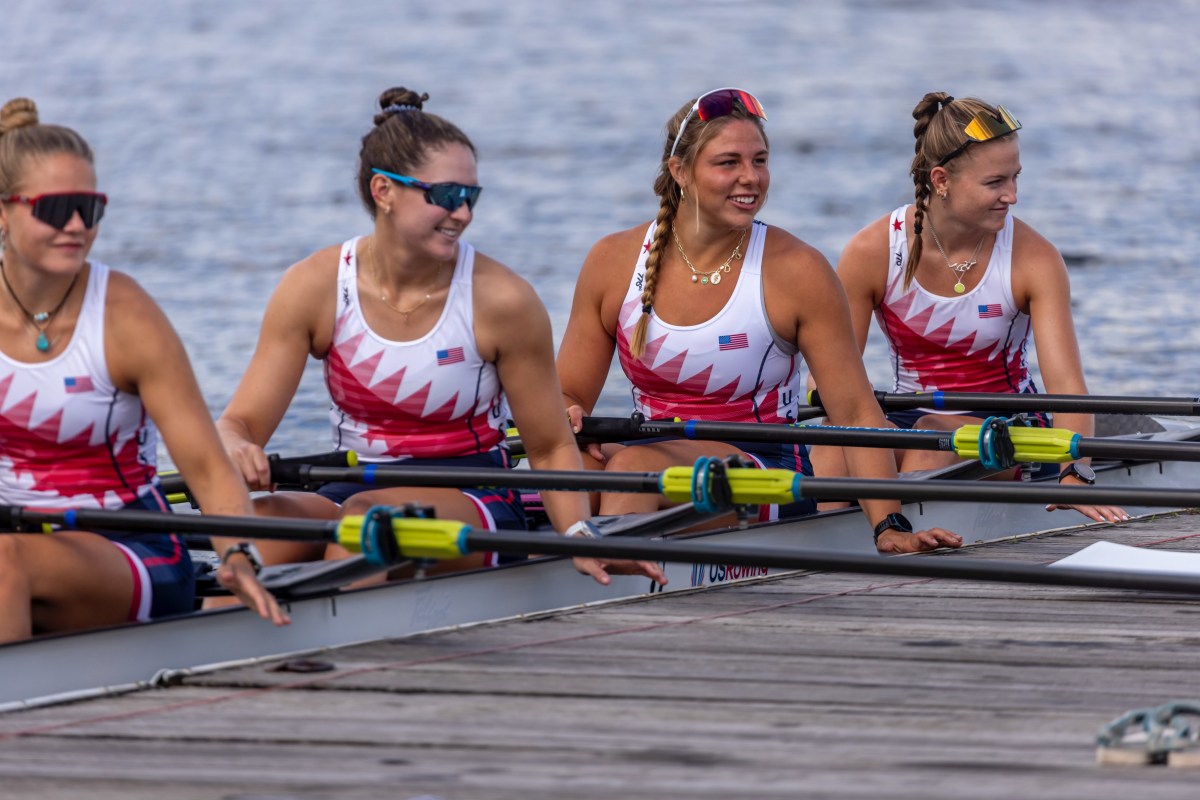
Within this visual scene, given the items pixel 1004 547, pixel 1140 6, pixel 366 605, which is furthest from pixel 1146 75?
pixel 366 605

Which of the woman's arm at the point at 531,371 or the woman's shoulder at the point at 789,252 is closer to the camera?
the woman's arm at the point at 531,371

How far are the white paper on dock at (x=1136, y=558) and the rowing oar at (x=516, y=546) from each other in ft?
3.70

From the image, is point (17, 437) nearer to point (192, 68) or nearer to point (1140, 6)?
point (192, 68)

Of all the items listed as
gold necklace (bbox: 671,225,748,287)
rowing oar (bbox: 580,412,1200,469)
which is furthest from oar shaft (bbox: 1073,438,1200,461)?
gold necklace (bbox: 671,225,748,287)

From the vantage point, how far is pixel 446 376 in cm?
491

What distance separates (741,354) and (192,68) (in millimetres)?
25747

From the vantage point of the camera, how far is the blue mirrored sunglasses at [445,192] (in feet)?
15.4

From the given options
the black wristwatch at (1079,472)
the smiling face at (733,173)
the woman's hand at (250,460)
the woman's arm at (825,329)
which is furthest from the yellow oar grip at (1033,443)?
the woman's hand at (250,460)

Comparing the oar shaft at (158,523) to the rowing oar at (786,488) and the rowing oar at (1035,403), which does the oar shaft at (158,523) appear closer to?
the rowing oar at (786,488)

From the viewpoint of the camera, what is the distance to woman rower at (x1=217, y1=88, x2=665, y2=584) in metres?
4.82

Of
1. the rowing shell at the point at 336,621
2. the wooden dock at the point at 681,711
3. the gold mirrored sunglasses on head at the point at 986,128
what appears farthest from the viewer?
the gold mirrored sunglasses on head at the point at 986,128

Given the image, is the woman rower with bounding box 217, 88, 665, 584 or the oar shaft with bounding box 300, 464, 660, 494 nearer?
the oar shaft with bounding box 300, 464, 660, 494

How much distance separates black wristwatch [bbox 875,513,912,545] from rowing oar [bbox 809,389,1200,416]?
2.17 feet

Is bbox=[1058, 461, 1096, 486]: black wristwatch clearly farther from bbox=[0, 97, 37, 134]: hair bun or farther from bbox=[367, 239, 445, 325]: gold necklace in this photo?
bbox=[0, 97, 37, 134]: hair bun
